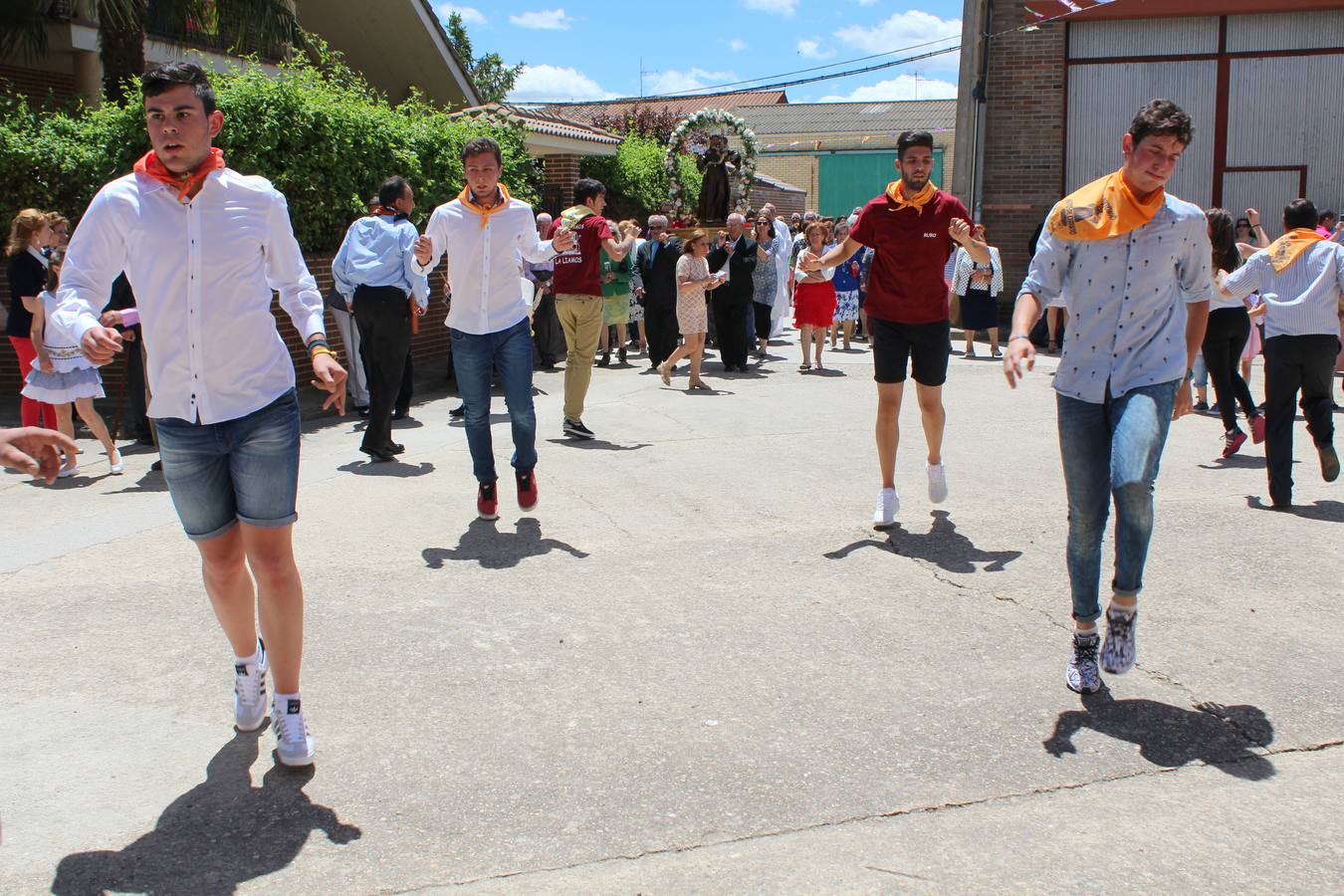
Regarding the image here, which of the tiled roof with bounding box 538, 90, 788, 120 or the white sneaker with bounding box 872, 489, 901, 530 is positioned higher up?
the tiled roof with bounding box 538, 90, 788, 120

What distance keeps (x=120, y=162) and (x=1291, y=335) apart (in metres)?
9.86

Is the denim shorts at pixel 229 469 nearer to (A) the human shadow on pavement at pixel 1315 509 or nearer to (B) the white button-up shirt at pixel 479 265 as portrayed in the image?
(B) the white button-up shirt at pixel 479 265

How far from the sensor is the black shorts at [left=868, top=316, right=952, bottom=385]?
6.70 m

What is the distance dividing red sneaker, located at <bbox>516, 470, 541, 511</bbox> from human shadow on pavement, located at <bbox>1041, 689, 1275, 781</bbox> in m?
3.74

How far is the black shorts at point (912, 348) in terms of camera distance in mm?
6695

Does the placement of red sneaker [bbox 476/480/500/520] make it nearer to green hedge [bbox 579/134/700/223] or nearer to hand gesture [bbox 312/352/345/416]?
hand gesture [bbox 312/352/345/416]

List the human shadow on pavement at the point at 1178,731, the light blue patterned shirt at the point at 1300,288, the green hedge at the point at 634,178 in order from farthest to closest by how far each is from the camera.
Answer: the green hedge at the point at 634,178
the light blue patterned shirt at the point at 1300,288
the human shadow on pavement at the point at 1178,731

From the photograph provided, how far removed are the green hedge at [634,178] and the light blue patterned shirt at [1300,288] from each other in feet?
52.4

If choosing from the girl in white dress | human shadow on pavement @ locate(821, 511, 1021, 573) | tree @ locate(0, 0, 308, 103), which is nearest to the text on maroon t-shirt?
the girl in white dress

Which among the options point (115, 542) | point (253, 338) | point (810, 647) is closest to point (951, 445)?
point (810, 647)

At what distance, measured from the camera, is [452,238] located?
278 inches

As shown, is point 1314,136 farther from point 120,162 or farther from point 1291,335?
point 120,162

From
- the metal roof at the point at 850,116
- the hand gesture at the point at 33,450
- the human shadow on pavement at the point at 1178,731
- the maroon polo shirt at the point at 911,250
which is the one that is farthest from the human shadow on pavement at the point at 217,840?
the metal roof at the point at 850,116

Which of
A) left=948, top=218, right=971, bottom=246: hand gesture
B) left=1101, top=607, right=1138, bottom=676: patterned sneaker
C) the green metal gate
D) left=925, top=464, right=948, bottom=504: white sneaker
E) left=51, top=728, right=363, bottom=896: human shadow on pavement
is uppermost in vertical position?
the green metal gate
